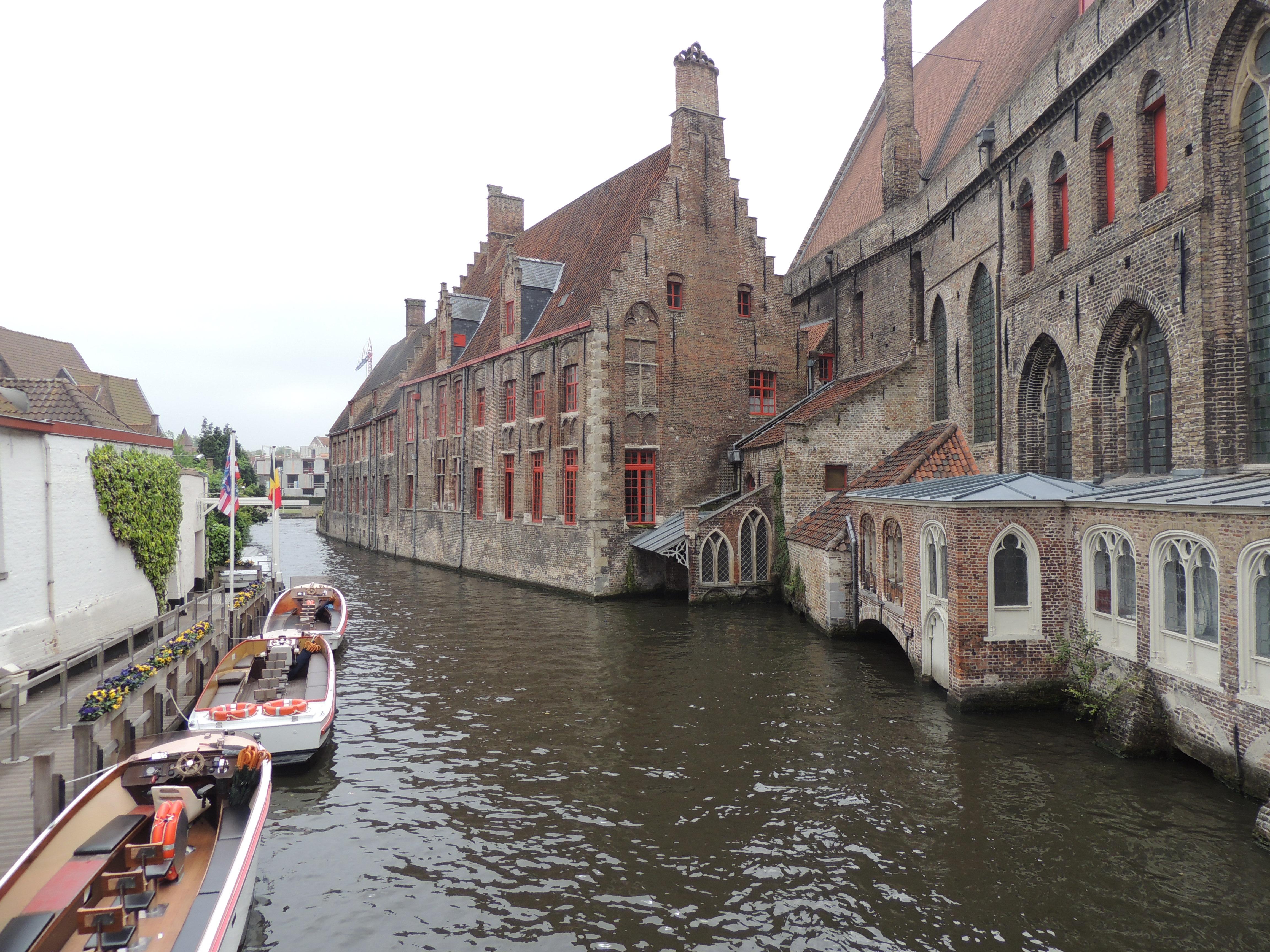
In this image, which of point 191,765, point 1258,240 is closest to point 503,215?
point 1258,240

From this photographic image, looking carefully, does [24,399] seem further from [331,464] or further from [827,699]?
[331,464]

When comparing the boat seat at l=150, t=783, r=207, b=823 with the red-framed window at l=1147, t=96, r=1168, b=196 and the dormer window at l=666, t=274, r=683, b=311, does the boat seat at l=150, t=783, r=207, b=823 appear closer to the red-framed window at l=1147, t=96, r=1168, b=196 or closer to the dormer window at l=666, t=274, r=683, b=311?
the red-framed window at l=1147, t=96, r=1168, b=196

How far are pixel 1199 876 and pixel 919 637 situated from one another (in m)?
6.45

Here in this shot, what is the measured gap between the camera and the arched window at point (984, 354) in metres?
18.3

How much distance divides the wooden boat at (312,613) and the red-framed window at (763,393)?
14.5m

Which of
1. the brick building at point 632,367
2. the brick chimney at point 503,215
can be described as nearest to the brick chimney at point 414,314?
the brick chimney at point 503,215

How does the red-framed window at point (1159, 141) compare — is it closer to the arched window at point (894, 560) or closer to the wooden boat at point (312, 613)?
the arched window at point (894, 560)

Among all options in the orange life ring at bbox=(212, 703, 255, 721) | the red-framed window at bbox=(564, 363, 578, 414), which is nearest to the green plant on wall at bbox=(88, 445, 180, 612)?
the orange life ring at bbox=(212, 703, 255, 721)

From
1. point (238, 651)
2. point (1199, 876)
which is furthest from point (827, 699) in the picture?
point (238, 651)

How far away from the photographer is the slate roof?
83.7 feet

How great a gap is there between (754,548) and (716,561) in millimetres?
1278

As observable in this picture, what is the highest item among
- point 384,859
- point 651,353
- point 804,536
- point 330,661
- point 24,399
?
point 651,353

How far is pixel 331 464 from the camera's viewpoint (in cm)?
5869

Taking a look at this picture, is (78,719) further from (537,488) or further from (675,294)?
(675,294)
